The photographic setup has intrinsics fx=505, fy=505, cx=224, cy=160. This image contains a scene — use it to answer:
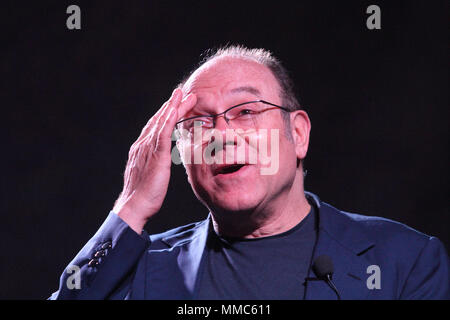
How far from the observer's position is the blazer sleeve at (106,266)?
6.09ft

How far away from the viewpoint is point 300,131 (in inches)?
86.6

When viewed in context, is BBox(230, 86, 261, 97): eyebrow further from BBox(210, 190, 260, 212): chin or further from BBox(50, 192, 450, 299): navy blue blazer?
BBox(50, 192, 450, 299): navy blue blazer

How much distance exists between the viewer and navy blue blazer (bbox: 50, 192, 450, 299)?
180 centimetres

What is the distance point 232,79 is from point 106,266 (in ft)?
2.89

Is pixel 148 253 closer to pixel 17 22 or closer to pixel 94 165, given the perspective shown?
pixel 94 165

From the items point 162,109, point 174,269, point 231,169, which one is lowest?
point 174,269

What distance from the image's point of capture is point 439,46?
266 cm

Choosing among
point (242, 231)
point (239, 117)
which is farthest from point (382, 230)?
point (239, 117)

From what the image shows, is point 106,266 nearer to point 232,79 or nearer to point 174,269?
point 174,269

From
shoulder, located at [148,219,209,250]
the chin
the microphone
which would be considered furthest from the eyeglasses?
the microphone

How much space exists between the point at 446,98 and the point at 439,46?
0.28m

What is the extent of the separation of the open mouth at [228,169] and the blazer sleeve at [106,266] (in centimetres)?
38

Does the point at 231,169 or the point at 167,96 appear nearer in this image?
the point at 231,169

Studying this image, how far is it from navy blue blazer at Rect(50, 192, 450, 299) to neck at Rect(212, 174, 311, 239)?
13 cm
